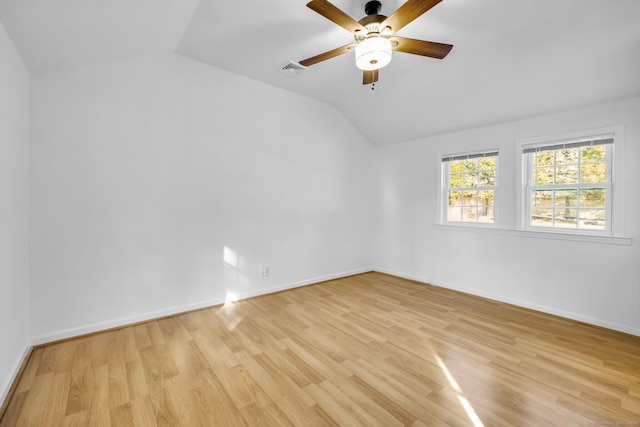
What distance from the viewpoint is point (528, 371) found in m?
2.09

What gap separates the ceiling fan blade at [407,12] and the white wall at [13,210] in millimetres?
2507

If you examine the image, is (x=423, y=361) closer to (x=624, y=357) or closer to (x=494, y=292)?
(x=624, y=357)

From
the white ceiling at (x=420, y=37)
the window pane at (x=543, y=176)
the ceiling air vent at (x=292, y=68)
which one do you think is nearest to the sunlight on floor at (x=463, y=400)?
the window pane at (x=543, y=176)

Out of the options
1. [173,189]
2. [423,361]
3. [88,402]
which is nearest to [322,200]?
[173,189]

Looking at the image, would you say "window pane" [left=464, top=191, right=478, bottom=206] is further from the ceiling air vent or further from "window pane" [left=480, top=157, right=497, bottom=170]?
the ceiling air vent

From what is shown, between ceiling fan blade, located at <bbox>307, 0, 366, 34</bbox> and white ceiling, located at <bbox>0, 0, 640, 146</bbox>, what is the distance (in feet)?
1.30

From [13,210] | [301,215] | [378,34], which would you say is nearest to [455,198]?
[301,215]

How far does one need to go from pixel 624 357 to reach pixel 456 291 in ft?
5.81

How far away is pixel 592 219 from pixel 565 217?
22 cm

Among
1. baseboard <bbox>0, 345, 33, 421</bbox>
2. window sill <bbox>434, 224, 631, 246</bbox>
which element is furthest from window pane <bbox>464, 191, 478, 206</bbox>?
baseboard <bbox>0, 345, 33, 421</bbox>

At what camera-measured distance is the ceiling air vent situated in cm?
325

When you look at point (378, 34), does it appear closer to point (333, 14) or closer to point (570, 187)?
point (333, 14)

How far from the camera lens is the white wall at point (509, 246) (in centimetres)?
275

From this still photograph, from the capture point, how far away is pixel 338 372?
6.81 ft
